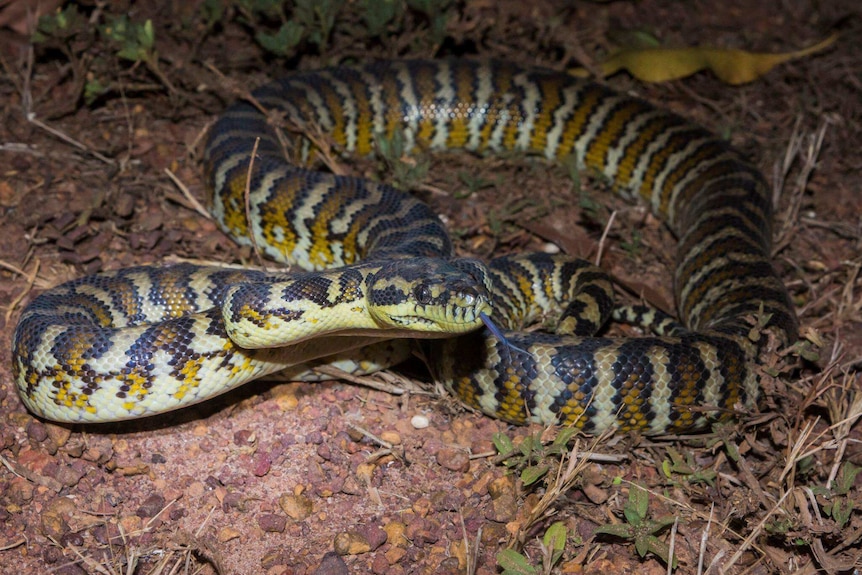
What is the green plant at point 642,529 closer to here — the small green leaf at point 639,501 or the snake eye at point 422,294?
the small green leaf at point 639,501

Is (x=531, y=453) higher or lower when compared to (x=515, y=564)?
higher

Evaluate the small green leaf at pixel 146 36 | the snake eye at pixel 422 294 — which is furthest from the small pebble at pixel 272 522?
the small green leaf at pixel 146 36

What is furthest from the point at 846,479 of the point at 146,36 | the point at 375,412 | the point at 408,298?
the point at 146,36

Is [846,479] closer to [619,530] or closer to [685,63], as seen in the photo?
[619,530]

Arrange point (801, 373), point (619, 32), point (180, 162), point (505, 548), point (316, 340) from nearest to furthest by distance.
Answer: point (505, 548) → point (316, 340) → point (801, 373) → point (180, 162) → point (619, 32)

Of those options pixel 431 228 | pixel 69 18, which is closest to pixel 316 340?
pixel 431 228

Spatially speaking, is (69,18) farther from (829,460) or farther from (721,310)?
(829,460)
